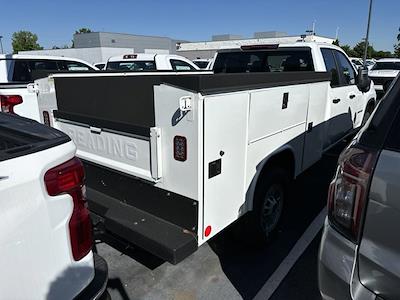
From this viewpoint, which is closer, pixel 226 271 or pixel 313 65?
pixel 226 271

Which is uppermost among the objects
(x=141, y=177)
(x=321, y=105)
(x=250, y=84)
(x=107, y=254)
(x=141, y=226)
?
(x=250, y=84)

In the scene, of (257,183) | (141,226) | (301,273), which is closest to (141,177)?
(141,226)

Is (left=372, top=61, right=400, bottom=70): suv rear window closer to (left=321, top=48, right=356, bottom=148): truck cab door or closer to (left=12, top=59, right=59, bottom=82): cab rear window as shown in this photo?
(left=321, top=48, right=356, bottom=148): truck cab door

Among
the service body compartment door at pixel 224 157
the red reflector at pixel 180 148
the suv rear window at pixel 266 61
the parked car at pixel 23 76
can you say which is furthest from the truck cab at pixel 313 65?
the red reflector at pixel 180 148

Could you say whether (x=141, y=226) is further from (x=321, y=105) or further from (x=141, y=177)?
(x=321, y=105)

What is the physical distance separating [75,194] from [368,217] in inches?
55.5

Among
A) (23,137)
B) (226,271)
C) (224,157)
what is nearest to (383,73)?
(226,271)

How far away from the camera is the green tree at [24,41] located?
223 feet

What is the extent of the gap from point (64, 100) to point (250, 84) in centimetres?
173

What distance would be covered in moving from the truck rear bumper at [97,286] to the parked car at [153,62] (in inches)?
320

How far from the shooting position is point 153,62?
1009 cm

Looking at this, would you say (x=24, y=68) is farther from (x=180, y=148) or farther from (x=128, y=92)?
(x=180, y=148)

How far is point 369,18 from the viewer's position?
25438 millimetres

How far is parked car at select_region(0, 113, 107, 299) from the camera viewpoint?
139 centimetres
